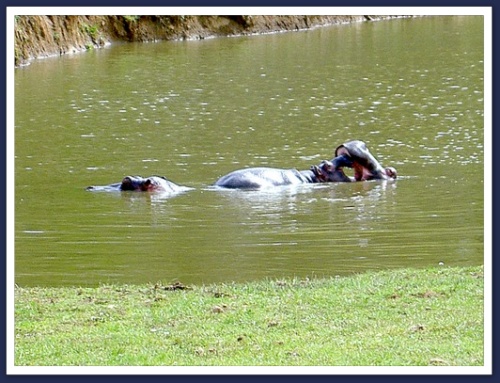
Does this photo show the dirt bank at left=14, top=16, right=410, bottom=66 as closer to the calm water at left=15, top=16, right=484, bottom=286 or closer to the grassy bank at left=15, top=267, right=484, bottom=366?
the calm water at left=15, top=16, right=484, bottom=286

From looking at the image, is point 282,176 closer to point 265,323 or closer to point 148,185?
point 148,185

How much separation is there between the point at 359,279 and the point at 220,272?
Result: 155 cm

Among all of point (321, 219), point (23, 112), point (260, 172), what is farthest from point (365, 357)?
point (23, 112)

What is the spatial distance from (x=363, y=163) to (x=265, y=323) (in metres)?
8.58

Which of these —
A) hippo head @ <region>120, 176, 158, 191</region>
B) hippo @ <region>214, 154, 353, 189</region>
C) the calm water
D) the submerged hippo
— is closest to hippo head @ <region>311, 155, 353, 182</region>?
hippo @ <region>214, 154, 353, 189</region>

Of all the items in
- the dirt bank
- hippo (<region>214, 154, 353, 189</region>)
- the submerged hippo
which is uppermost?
the dirt bank

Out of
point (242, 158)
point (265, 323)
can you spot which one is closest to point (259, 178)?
point (242, 158)

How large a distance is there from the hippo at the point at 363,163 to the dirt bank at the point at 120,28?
18.4 m

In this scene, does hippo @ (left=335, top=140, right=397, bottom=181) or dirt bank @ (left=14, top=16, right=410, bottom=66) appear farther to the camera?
dirt bank @ (left=14, top=16, right=410, bottom=66)

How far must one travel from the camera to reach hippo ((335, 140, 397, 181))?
16.4 metres

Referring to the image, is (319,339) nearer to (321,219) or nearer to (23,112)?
(321,219)

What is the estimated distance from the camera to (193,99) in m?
26.1

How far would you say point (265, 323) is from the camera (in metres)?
8.29

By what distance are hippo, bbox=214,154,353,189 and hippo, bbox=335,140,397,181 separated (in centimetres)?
9
